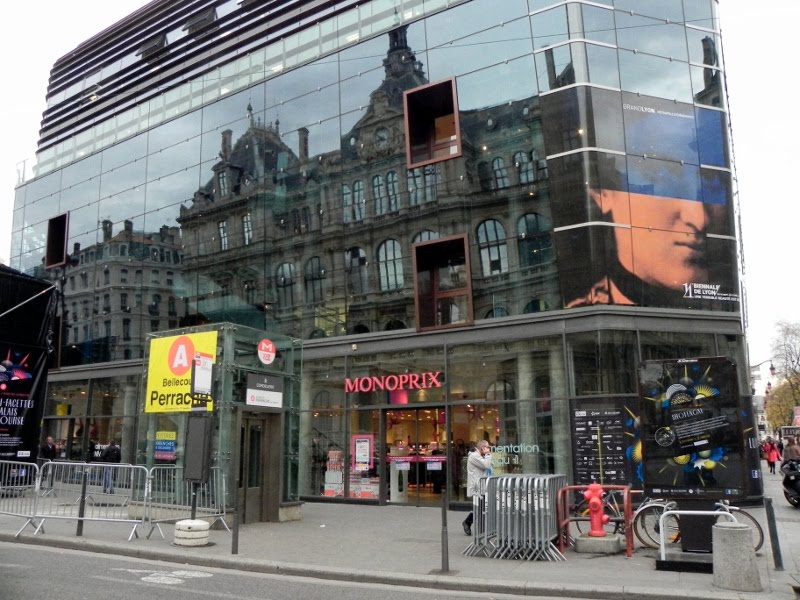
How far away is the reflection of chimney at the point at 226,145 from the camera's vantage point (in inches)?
1040

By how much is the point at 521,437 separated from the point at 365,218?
8.59m

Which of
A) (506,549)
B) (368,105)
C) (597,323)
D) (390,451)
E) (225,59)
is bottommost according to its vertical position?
(506,549)

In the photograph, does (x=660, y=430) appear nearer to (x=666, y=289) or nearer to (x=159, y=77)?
(x=666, y=289)

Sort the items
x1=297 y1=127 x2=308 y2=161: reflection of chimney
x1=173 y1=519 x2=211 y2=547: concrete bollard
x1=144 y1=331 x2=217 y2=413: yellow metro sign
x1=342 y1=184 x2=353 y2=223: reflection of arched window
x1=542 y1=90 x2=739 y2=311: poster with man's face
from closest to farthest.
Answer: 1. x1=173 y1=519 x2=211 y2=547: concrete bollard
2. x1=144 y1=331 x2=217 y2=413: yellow metro sign
3. x1=542 y1=90 x2=739 y2=311: poster with man's face
4. x1=342 y1=184 x2=353 y2=223: reflection of arched window
5. x1=297 y1=127 x2=308 y2=161: reflection of chimney

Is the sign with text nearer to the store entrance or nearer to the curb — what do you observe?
the curb

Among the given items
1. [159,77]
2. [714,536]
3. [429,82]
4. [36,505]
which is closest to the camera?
[714,536]

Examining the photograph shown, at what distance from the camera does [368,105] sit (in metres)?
22.5

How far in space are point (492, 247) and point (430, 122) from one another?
16.3 feet

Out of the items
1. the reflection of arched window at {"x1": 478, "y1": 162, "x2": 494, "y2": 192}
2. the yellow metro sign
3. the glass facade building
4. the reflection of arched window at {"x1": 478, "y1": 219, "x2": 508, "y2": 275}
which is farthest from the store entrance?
the yellow metro sign

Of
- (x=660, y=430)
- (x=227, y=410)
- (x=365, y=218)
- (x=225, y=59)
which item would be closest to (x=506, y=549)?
(x=660, y=430)

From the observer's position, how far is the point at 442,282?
20.3 m

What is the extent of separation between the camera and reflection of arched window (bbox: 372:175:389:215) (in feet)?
70.6

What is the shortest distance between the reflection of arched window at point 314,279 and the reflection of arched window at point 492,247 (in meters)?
5.84

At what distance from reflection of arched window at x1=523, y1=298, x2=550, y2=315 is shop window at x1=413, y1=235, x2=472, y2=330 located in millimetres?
1741
